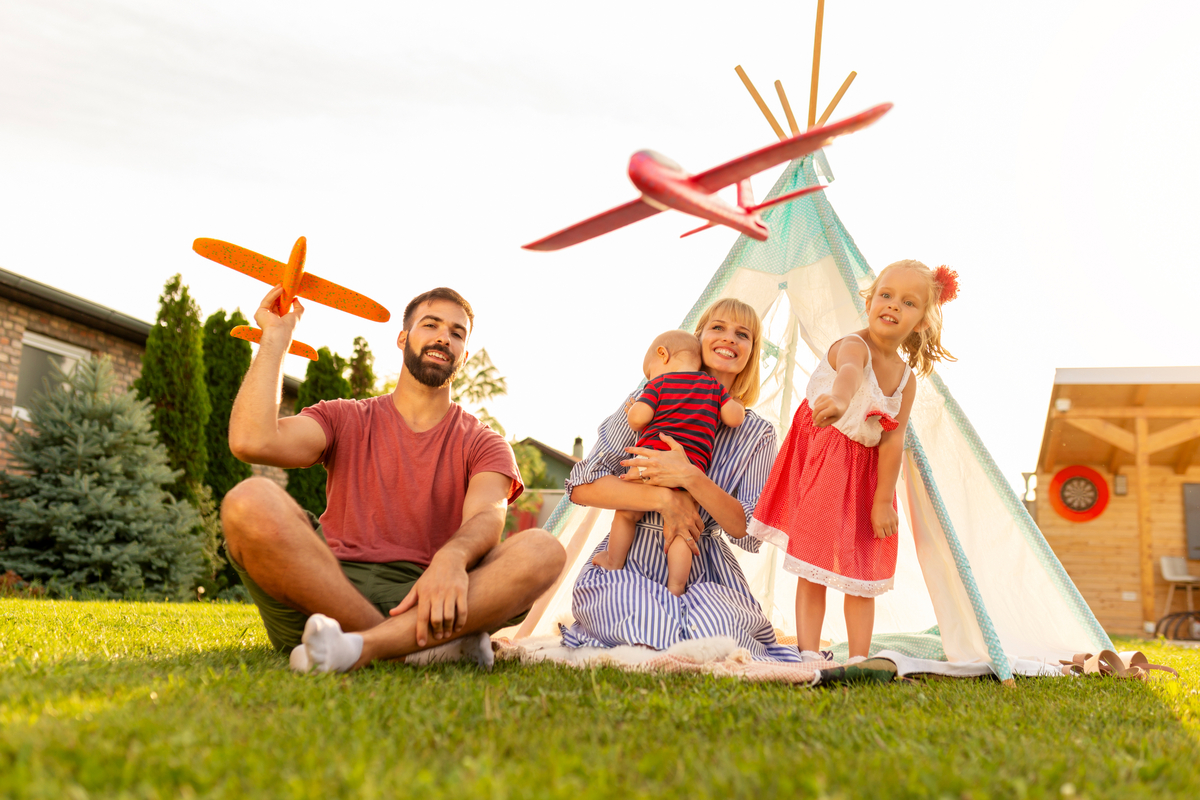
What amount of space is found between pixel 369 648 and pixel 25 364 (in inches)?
345

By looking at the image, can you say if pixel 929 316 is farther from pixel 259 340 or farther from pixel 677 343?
pixel 259 340

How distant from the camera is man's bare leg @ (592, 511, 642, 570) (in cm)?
320

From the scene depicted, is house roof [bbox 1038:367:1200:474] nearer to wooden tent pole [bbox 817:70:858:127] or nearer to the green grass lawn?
wooden tent pole [bbox 817:70:858:127]

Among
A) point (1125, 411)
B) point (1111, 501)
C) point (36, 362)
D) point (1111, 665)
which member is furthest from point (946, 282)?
point (1111, 501)

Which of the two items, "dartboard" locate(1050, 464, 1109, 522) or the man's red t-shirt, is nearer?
the man's red t-shirt

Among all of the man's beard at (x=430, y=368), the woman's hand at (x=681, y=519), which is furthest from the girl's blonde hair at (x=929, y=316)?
the man's beard at (x=430, y=368)

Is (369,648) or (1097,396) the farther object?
(1097,396)

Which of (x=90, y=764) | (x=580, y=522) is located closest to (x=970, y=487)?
(x=580, y=522)

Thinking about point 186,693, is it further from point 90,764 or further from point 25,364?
point 25,364

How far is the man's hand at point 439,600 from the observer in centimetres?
221

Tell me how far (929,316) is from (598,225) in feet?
6.85

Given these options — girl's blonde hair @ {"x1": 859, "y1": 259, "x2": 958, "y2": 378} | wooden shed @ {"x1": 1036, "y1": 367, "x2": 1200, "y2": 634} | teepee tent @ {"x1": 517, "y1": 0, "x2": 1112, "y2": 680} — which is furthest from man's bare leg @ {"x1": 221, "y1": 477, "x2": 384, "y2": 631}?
wooden shed @ {"x1": 1036, "y1": 367, "x2": 1200, "y2": 634}

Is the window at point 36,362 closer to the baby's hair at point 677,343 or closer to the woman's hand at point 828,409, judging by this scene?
the baby's hair at point 677,343

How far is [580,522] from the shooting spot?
3926 mm
